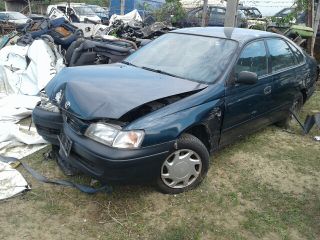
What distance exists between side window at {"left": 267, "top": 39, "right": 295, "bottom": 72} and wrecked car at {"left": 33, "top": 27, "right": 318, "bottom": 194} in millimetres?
17

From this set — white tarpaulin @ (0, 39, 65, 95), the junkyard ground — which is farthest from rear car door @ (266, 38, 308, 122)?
white tarpaulin @ (0, 39, 65, 95)

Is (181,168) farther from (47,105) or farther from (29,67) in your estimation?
(29,67)

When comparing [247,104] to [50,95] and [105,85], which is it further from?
[50,95]

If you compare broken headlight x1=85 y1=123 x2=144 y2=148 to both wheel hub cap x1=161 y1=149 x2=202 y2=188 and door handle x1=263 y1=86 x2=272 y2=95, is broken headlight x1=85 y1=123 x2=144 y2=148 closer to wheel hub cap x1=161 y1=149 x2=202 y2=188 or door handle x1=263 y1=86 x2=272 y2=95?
wheel hub cap x1=161 y1=149 x2=202 y2=188

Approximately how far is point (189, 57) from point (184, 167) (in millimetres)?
1343

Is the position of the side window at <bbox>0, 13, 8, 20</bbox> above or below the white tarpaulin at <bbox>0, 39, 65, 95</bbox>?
below

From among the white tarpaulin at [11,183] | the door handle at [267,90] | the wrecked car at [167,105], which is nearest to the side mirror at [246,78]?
the wrecked car at [167,105]

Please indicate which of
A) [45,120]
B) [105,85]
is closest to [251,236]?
[105,85]

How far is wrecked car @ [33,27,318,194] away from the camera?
3.14m

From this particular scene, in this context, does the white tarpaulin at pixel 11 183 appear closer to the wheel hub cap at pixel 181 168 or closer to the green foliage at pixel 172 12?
the wheel hub cap at pixel 181 168

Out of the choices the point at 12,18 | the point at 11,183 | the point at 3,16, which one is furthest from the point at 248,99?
the point at 3,16

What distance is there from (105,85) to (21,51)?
15.3ft

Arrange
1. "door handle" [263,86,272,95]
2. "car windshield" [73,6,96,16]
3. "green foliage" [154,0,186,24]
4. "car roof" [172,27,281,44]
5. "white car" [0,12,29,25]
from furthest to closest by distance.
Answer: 1. "white car" [0,12,29,25]
2. "car windshield" [73,6,96,16]
3. "green foliage" [154,0,186,24]
4. "door handle" [263,86,272,95]
5. "car roof" [172,27,281,44]

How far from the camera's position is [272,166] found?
4414 mm
